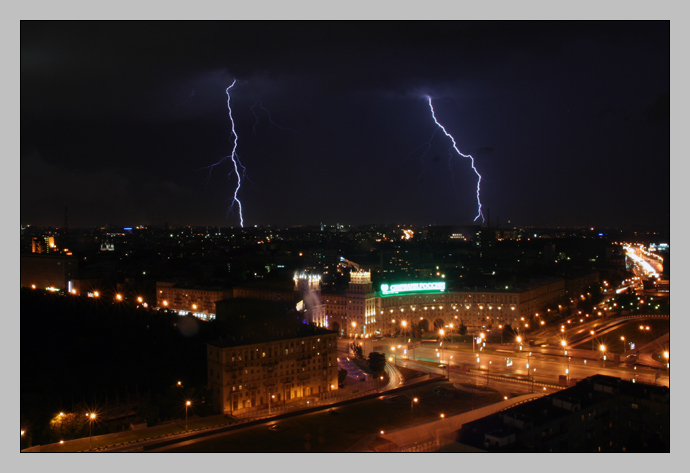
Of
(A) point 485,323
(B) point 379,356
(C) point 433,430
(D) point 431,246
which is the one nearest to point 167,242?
(D) point 431,246

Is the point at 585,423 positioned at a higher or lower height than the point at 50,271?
lower

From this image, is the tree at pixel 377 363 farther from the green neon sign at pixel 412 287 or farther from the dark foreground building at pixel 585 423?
the green neon sign at pixel 412 287

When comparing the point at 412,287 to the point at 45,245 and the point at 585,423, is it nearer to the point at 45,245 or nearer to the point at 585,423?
the point at 585,423

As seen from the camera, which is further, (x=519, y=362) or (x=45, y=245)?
(x=45, y=245)

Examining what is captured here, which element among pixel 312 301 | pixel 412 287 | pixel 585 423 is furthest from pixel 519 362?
pixel 312 301

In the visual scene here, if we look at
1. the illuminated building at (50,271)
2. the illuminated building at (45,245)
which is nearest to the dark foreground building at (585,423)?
the illuminated building at (50,271)

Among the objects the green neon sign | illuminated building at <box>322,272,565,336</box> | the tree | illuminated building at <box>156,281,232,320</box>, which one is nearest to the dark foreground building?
the tree

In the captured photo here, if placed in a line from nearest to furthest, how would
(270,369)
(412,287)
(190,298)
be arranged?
1. (270,369)
2. (412,287)
3. (190,298)
